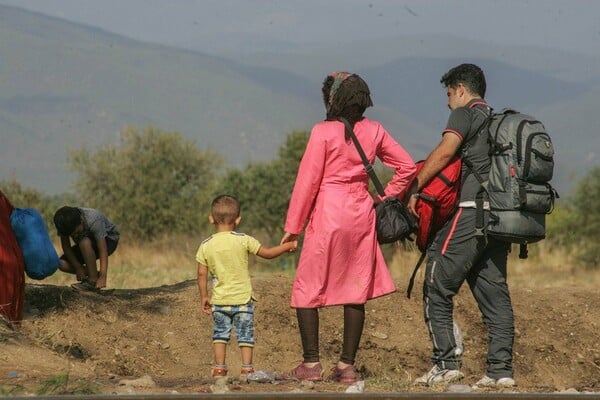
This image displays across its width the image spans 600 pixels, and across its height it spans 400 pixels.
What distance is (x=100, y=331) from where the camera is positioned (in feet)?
36.4

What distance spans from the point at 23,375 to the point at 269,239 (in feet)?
83.8

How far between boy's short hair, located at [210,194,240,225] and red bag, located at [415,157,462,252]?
1.14m

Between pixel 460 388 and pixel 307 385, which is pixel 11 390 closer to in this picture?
pixel 307 385

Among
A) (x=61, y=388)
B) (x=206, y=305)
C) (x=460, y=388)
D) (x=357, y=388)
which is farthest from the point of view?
(x=206, y=305)

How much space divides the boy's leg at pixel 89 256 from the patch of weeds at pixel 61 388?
Answer: 4.09 meters

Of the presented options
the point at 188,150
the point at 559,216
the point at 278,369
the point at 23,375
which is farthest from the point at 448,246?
the point at 188,150

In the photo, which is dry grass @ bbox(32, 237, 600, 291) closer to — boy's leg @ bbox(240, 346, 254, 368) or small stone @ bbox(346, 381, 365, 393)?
boy's leg @ bbox(240, 346, 254, 368)

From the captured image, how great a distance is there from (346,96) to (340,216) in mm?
705

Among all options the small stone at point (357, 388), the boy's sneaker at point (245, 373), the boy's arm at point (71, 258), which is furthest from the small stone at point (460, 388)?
the boy's arm at point (71, 258)

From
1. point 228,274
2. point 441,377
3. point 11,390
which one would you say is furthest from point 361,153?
point 11,390

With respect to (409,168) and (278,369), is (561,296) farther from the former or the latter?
(409,168)

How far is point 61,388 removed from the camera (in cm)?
754

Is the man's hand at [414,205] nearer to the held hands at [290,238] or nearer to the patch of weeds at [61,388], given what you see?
the held hands at [290,238]

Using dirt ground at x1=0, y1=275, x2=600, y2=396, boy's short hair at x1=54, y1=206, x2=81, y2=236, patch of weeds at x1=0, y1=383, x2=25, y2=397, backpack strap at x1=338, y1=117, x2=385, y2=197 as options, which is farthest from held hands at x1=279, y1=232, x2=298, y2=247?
boy's short hair at x1=54, y1=206, x2=81, y2=236
